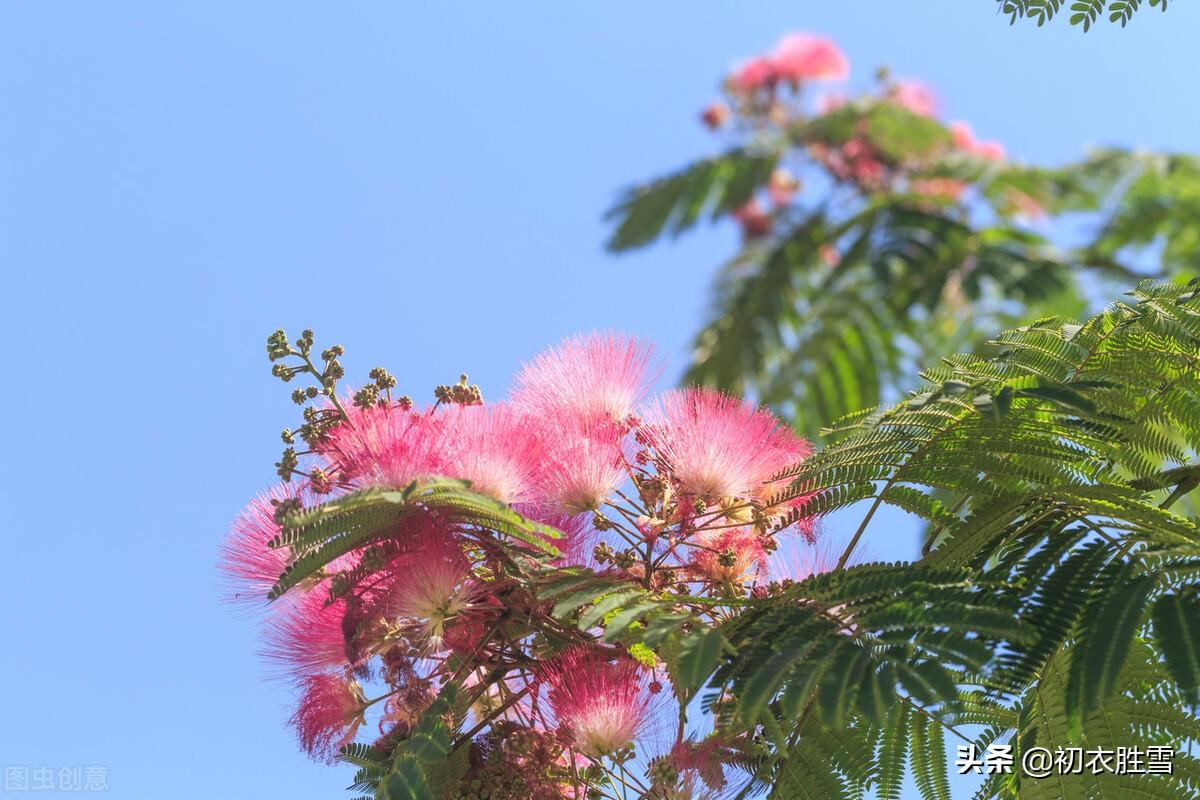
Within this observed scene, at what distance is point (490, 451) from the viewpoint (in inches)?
75.5

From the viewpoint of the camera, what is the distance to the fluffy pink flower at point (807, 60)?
28.4 ft

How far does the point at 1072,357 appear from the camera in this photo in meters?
2.04

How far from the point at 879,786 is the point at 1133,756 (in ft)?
1.21

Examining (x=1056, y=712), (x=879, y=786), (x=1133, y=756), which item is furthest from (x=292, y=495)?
(x=1133, y=756)

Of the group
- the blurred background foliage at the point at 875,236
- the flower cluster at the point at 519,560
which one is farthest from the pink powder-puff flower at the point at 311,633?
the blurred background foliage at the point at 875,236

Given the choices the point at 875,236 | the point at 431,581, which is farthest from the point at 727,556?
the point at 875,236

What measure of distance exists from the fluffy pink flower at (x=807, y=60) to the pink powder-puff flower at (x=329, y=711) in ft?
23.8

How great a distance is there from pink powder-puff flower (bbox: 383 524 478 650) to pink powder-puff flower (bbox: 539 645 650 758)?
0.18 m

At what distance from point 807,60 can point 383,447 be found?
7349 mm

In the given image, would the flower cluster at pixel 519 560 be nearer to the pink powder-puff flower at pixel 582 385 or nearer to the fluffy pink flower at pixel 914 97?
the pink powder-puff flower at pixel 582 385

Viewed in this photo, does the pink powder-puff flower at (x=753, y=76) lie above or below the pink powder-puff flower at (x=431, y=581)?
above

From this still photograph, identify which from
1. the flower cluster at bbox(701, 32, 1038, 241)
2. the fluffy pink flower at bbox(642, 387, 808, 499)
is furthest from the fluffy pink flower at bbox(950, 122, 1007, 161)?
the fluffy pink flower at bbox(642, 387, 808, 499)

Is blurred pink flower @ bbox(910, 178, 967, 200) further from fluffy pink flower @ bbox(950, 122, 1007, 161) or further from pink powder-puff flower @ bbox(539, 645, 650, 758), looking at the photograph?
pink powder-puff flower @ bbox(539, 645, 650, 758)

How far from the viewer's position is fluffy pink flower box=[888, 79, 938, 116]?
8.45 metres
